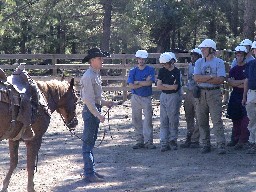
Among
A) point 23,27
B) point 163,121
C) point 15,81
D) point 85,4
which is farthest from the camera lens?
point 23,27

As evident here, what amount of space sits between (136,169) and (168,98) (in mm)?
2082

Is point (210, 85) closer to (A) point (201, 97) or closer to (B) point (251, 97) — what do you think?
(A) point (201, 97)

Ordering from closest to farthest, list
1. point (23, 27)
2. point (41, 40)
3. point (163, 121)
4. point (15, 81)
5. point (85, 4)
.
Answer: point (15, 81) → point (163, 121) → point (85, 4) → point (23, 27) → point (41, 40)

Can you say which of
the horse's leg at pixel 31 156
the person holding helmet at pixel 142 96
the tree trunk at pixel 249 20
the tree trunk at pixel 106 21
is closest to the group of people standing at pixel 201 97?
the person holding helmet at pixel 142 96

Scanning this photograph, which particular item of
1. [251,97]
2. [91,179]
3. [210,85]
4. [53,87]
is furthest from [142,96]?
[53,87]

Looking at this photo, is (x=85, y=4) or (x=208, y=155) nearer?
(x=208, y=155)

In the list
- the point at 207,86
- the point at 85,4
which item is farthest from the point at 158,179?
the point at 85,4

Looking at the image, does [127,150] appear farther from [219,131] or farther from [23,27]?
[23,27]

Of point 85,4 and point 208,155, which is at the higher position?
point 85,4

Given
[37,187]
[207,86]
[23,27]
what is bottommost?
[37,187]

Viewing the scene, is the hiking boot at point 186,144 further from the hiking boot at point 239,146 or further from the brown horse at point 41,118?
the brown horse at point 41,118

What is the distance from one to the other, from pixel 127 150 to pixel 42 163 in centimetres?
198

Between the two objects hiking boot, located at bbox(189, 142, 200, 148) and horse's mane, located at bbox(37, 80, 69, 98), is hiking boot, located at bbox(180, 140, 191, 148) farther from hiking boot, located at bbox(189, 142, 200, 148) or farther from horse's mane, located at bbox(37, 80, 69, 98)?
horse's mane, located at bbox(37, 80, 69, 98)

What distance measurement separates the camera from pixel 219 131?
35.7ft
